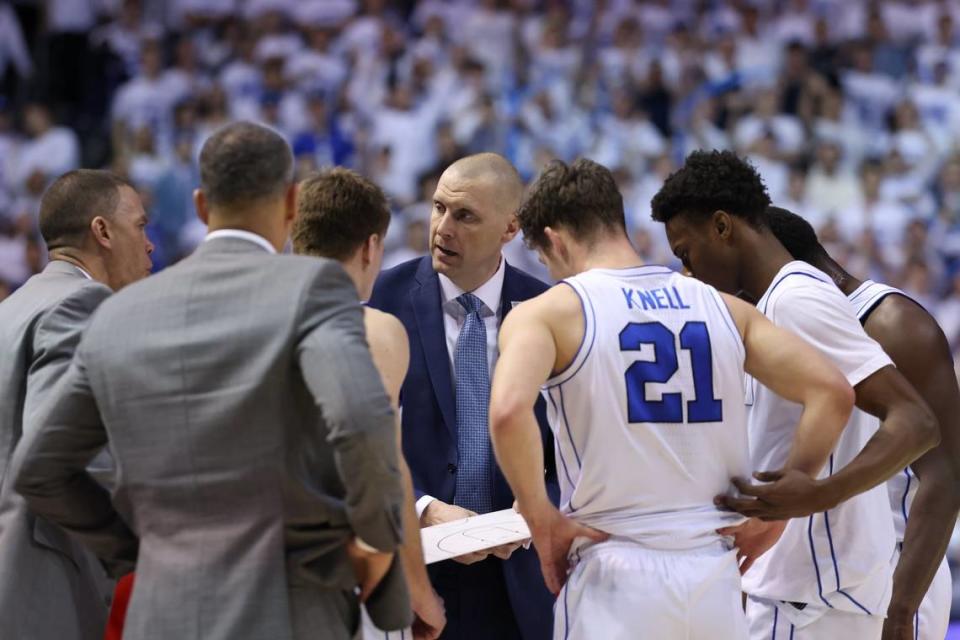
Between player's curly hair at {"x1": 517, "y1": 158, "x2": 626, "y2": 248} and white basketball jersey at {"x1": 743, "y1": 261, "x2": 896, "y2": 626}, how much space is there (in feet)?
2.06

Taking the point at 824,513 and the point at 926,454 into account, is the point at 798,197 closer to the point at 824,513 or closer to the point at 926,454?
the point at 926,454

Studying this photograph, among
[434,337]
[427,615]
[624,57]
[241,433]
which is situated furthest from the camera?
[624,57]

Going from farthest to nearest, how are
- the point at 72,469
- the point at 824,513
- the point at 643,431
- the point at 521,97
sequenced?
1. the point at 521,97
2. the point at 824,513
3. the point at 643,431
4. the point at 72,469

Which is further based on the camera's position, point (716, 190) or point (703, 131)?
point (703, 131)

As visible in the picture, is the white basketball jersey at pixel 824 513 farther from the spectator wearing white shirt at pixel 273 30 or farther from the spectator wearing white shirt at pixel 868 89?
the spectator wearing white shirt at pixel 273 30

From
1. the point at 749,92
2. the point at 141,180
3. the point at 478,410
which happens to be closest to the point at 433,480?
the point at 478,410

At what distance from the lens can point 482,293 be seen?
185 inches

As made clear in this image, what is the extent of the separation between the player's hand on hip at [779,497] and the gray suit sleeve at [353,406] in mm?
1172

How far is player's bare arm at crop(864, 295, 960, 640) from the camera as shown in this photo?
13.9 feet

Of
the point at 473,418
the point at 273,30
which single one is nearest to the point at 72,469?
the point at 473,418

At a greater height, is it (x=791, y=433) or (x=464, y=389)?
(x=464, y=389)

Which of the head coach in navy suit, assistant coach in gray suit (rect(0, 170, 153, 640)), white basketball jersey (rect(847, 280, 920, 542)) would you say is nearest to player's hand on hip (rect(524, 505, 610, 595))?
the head coach in navy suit

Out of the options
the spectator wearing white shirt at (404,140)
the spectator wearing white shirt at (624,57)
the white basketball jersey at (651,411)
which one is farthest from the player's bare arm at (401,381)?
the spectator wearing white shirt at (624,57)

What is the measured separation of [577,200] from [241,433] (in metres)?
1.41
